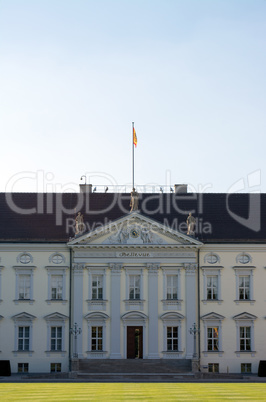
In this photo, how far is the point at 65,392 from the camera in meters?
37.8

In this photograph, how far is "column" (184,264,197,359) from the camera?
196ft

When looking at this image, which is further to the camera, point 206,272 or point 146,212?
point 146,212

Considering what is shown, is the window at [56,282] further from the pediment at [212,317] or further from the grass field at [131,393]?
the grass field at [131,393]

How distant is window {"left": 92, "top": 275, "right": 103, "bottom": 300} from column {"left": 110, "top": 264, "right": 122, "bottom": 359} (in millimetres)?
872

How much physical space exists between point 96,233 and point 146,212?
248 inches

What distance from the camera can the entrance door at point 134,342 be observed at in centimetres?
5950

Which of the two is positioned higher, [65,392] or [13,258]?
[13,258]

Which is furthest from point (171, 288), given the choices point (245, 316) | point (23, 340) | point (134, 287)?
point (23, 340)

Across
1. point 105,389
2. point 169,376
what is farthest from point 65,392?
point 169,376

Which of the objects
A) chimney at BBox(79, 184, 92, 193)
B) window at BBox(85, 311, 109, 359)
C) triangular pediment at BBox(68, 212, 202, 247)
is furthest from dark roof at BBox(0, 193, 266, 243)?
window at BBox(85, 311, 109, 359)

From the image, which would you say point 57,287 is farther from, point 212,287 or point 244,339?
point 244,339

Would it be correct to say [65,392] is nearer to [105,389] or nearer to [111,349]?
[105,389]

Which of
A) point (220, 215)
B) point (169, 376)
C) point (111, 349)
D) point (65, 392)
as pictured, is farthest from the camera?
point (220, 215)

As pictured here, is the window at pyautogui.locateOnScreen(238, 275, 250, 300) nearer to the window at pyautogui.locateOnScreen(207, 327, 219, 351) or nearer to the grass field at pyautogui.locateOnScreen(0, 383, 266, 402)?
the window at pyautogui.locateOnScreen(207, 327, 219, 351)
